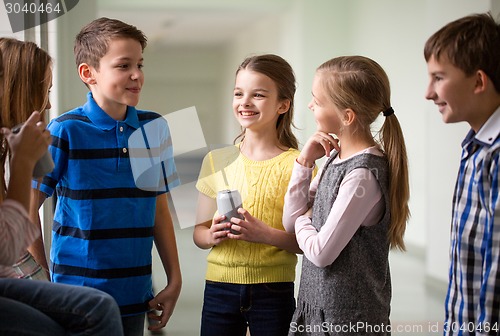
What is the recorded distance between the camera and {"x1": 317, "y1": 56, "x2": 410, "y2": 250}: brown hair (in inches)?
59.7

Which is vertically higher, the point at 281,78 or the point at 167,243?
the point at 281,78

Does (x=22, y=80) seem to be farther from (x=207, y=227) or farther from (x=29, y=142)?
(x=207, y=227)

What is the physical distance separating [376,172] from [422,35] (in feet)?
3.23

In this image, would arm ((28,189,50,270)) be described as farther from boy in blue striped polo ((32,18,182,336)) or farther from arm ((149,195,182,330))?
arm ((149,195,182,330))

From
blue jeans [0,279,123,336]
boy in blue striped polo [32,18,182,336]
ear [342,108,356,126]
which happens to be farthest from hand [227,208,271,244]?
blue jeans [0,279,123,336]

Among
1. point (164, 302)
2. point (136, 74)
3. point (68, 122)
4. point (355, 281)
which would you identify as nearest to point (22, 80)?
point (68, 122)

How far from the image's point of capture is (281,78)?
1.77 metres

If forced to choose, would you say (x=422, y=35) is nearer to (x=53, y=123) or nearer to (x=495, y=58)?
(x=495, y=58)

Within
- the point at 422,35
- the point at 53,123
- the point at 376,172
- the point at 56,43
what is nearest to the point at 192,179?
the point at 53,123

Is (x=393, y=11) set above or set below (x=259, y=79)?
above

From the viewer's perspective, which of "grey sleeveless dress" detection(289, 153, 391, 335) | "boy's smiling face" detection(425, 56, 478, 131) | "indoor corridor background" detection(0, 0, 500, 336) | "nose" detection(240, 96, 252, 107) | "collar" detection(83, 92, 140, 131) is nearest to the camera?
"boy's smiling face" detection(425, 56, 478, 131)

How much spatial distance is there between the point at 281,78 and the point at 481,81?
556 mm

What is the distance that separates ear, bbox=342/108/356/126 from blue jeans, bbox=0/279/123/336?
2.15 ft

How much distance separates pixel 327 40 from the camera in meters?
2.19
